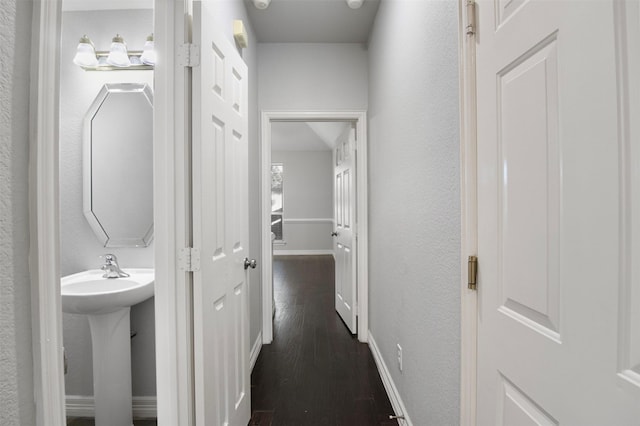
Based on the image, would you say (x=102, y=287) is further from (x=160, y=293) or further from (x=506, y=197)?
(x=506, y=197)

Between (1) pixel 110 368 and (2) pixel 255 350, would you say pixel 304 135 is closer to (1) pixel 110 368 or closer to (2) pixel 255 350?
(2) pixel 255 350

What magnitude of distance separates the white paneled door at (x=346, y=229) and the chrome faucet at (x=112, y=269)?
1.89 m

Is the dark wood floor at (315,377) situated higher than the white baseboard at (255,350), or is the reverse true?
the white baseboard at (255,350)

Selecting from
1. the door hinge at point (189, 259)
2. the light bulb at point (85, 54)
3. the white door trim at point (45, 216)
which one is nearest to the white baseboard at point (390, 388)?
the door hinge at point (189, 259)

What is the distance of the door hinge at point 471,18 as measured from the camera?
3.06 ft

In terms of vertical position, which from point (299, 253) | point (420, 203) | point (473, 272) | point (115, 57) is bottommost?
point (299, 253)

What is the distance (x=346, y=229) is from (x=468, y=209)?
239 cm

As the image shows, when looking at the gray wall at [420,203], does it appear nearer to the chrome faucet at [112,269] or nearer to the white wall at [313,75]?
the white wall at [313,75]

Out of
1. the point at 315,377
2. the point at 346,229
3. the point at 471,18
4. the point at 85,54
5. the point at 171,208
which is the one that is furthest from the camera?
the point at 346,229

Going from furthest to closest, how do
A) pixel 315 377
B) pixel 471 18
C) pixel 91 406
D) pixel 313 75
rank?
1. pixel 313 75
2. pixel 315 377
3. pixel 91 406
4. pixel 471 18

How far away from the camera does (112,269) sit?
1.81 meters

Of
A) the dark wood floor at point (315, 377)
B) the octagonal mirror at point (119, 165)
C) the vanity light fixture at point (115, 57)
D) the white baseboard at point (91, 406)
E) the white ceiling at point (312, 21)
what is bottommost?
the dark wood floor at point (315, 377)

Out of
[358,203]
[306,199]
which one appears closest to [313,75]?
[358,203]

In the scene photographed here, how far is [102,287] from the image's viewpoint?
68.5 inches
